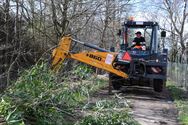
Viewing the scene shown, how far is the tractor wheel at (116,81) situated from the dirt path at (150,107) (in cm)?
43

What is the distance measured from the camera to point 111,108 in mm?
8281

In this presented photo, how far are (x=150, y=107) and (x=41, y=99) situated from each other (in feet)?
20.1

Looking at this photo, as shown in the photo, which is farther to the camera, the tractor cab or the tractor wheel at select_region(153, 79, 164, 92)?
the tractor cab

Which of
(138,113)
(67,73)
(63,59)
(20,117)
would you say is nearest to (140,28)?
(63,59)

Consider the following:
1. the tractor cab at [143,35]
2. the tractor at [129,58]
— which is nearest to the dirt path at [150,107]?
the tractor at [129,58]

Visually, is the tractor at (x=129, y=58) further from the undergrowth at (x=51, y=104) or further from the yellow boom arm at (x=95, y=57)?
the undergrowth at (x=51, y=104)

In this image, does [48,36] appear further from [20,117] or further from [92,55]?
[20,117]

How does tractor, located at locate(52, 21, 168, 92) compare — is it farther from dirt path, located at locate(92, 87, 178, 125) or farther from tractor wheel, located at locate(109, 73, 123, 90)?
dirt path, located at locate(92, 87, 178, 125)

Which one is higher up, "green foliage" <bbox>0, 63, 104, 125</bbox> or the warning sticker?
the warning sticker

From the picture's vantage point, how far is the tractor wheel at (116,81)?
54.5ft

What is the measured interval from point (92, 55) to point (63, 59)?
1250 millimetres

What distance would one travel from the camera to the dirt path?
1072 centimetres

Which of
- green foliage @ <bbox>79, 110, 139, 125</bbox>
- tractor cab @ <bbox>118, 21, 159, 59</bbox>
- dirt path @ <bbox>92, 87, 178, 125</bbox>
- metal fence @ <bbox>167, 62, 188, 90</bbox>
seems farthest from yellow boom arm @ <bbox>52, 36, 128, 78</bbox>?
green foliage @ <bbox>79, 110, 139, 125</bbox>

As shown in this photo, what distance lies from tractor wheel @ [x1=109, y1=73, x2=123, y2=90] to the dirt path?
429 mm
